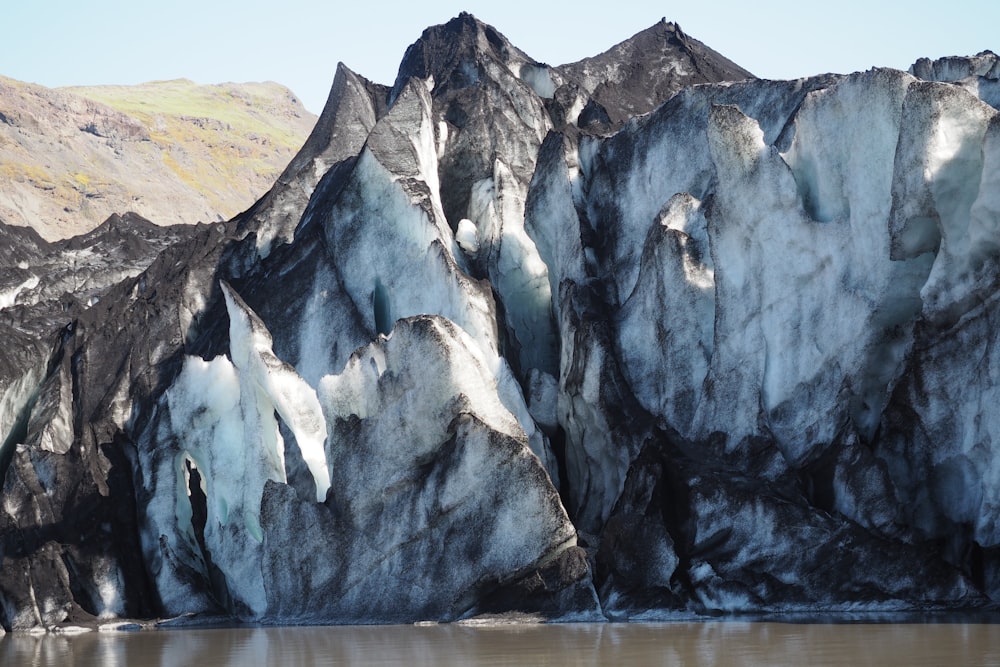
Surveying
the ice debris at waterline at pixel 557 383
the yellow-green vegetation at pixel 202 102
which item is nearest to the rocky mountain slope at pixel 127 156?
the yellow-green vegetation at pixel 202 102

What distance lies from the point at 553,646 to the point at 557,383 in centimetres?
1073

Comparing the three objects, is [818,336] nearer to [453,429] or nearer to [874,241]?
[874,241]

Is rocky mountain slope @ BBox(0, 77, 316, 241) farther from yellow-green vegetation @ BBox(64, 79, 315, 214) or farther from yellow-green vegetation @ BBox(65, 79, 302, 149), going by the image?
yellow-green vegetation @ BBox(65, 79, 302, 149)

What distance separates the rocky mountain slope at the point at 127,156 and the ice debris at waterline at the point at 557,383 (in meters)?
36.6

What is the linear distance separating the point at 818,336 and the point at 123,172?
242 feet

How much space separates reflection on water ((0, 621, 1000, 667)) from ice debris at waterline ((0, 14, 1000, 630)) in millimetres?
2126

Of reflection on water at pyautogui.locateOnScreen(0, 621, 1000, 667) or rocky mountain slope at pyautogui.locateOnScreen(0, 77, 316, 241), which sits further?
rocky mountain slope at pyautogui.locateOnScreen(0, 77, 316, 241)

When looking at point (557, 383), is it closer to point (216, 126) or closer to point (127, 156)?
point (127, 156)

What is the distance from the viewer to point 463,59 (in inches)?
1565

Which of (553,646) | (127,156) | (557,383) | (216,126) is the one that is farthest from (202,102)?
(553,646)

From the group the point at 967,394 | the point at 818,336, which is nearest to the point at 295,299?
the point at 818,336

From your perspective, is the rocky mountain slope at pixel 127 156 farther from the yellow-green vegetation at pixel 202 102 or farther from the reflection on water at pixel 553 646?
the reflection on water at pixel 553 646

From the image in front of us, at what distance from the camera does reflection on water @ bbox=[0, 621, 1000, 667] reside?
17250mm

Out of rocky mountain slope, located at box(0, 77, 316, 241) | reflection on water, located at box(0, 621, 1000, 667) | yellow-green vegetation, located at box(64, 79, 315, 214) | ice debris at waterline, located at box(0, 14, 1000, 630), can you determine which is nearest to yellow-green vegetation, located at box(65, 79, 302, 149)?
yellow-green vegetation, located at box(64, 79, 315, 214)
